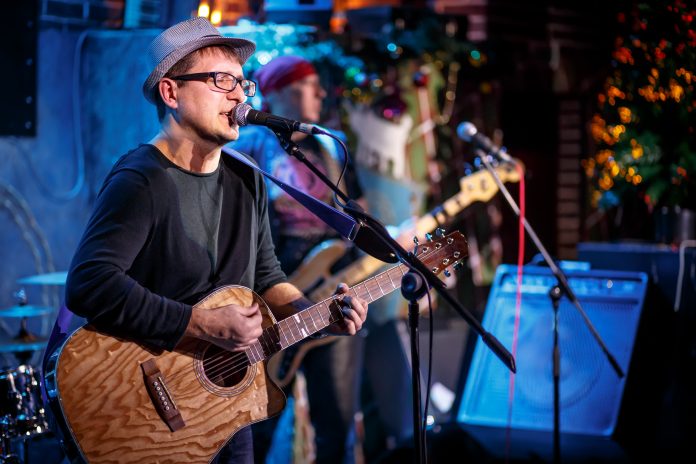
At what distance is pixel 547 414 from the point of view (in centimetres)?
512

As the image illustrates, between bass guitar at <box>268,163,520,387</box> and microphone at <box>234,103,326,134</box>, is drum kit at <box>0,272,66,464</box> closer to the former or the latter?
bass guitar at <box>268,163,520,387</box>

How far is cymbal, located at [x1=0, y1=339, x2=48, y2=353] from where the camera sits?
420 cm

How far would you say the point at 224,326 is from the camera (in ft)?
10.2

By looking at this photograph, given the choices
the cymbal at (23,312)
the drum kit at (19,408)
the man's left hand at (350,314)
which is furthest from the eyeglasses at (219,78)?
the cymbal at (23,312)

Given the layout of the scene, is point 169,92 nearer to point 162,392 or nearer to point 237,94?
point 237,94

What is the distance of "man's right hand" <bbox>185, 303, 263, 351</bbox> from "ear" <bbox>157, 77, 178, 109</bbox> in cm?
76

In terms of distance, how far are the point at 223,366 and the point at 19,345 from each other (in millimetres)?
1488

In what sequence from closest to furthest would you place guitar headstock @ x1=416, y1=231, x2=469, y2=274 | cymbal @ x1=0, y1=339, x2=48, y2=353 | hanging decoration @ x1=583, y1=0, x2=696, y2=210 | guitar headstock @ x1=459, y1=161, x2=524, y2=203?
guitar headstock @ x1=416, y1=231, x2=469, y2=274, cymbal @ x1=0, y1=339, x2=48, y2=353, guitar headstock @ x1=459, y1=161, x2=524, y2=203, hanging decoration @ x1=583, y1=0, x2=696, y2=210

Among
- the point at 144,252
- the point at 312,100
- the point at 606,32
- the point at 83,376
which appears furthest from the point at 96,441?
the point at 606,32

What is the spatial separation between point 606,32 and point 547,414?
536 cm

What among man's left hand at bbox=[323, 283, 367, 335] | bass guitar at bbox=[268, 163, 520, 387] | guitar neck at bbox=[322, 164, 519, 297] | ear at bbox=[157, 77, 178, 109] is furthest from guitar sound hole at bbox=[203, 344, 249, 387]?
guitar neck at bbox=[322, 164, 519, 297]

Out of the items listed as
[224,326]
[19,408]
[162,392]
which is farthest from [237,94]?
[19,408]

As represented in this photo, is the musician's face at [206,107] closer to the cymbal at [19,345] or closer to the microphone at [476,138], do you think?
the cymbal at [19,345]

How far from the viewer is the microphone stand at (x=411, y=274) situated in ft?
9.84
